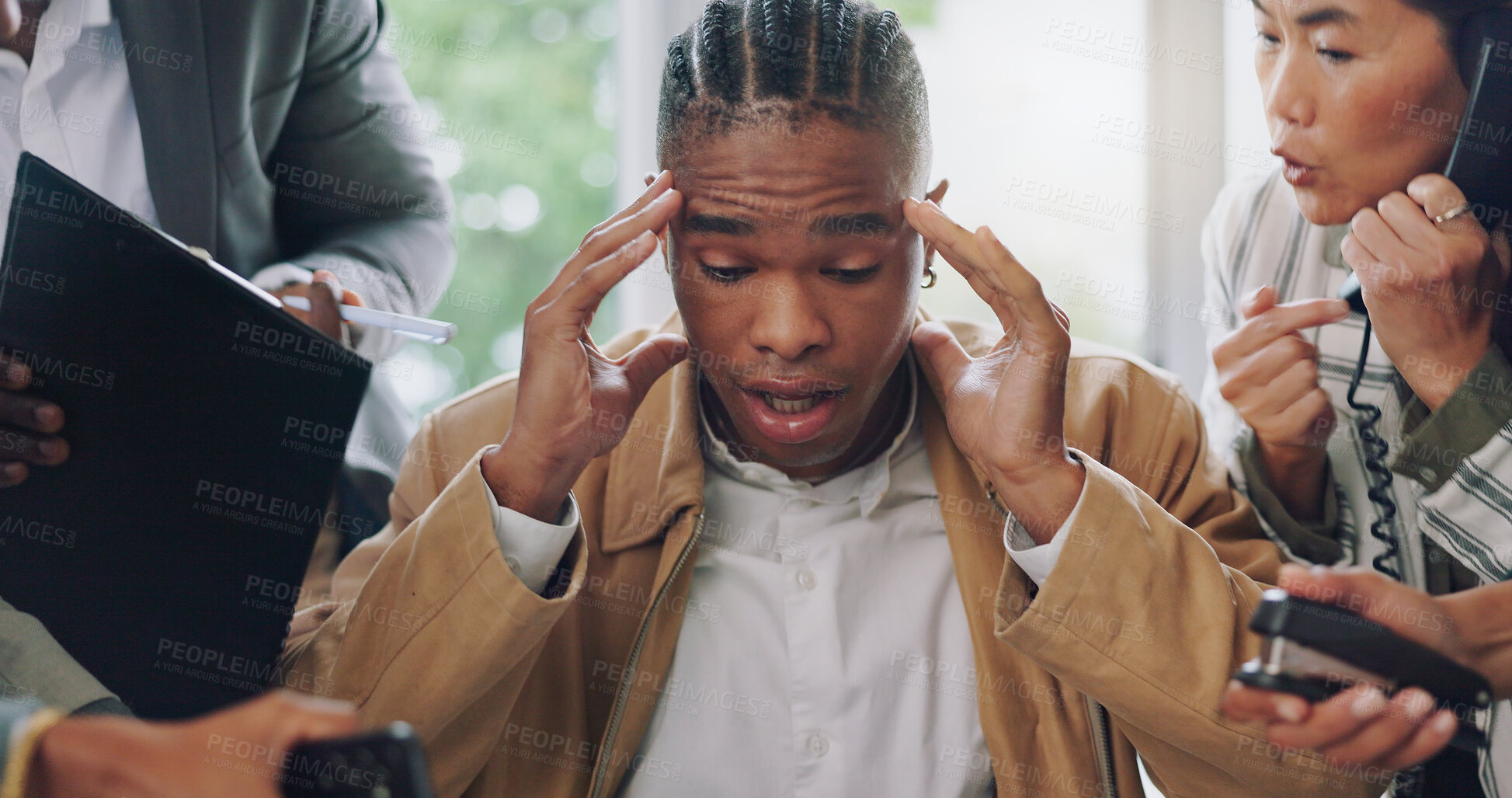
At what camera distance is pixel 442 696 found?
137 centimetres

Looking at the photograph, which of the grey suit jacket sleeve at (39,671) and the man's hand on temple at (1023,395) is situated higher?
the man's hand on temple at (1023,395)

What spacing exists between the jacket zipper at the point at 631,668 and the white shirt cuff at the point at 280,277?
69 centimetres

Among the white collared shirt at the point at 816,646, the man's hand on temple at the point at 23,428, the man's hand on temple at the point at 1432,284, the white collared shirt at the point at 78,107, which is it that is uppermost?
the white collared shirt at the point at 78,107

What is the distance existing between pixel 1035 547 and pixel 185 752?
2.99 feet

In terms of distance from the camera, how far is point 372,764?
77 centimetres

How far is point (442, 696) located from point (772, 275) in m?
0.64

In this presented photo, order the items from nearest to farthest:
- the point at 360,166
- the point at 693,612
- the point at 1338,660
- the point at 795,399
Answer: the point at 1338,660
the point at 795,399
the point at 693,612
the point at 360,166

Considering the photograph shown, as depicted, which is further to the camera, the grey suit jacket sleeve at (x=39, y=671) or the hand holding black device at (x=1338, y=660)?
the grey suit jacket sleeve at (x=39, y=671)

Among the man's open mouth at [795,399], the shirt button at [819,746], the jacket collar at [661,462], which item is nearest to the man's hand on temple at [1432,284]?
the jacket collar at [661,462]

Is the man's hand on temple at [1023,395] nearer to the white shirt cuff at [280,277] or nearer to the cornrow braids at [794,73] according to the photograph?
the cornrow braids at [794,73]

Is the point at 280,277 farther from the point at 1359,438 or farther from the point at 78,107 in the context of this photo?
the point at 1359,438

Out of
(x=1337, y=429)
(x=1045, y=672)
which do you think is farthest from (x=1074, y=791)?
(x=1337, y=429)

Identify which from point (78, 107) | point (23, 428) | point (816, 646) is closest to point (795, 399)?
point (816, 646)

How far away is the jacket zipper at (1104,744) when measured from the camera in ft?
4.85
